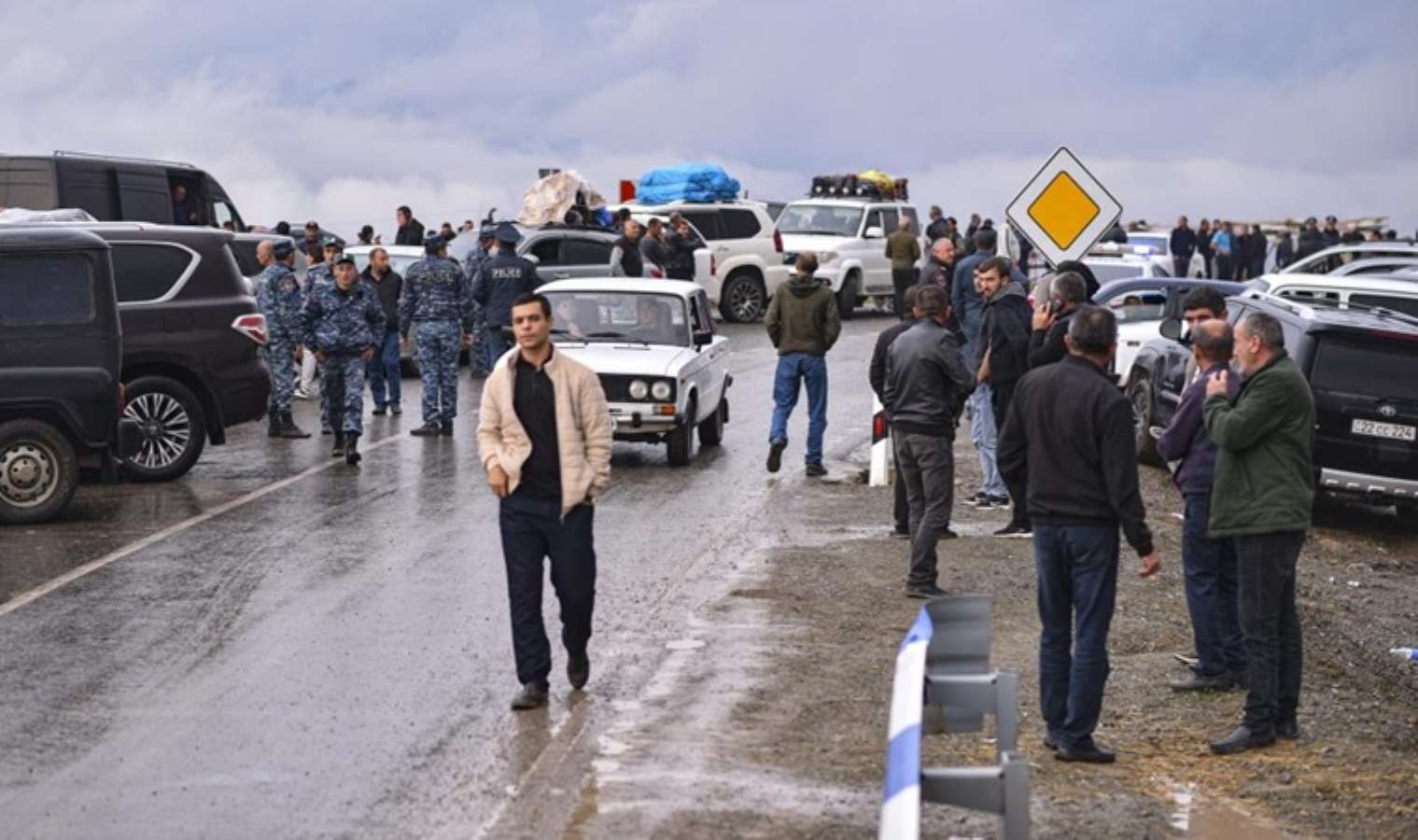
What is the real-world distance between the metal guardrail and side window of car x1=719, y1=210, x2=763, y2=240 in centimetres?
3201

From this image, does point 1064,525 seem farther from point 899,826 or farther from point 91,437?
point 91,437

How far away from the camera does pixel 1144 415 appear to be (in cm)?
2200

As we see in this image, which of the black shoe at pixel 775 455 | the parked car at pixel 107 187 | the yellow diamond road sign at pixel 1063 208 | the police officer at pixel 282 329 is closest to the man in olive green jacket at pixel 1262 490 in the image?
the yellow diamond road sign at pixel 1063 208

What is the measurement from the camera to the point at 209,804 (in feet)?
28.1

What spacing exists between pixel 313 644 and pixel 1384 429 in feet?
32.7

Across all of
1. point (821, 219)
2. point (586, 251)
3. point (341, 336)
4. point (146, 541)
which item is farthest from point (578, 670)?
point (821, 219)

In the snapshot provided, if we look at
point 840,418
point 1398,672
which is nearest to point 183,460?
point 840,418

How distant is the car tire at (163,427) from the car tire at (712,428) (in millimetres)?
4826

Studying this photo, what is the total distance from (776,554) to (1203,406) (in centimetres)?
552

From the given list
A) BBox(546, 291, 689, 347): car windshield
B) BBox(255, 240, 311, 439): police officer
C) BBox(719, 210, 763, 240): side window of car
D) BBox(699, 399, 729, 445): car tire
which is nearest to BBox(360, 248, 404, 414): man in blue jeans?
BBox(255, 240, 311, 439): police officer

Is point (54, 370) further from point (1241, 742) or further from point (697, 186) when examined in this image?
point (697, 186)

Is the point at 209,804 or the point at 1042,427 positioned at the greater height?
the point at 1042,427

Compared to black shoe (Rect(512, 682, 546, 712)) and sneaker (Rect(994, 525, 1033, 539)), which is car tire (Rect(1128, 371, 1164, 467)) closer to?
sneaker (Rect(994, 525, 1033, 539))

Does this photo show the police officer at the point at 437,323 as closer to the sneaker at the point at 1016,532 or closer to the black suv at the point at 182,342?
the black suv at the point at 182,342
